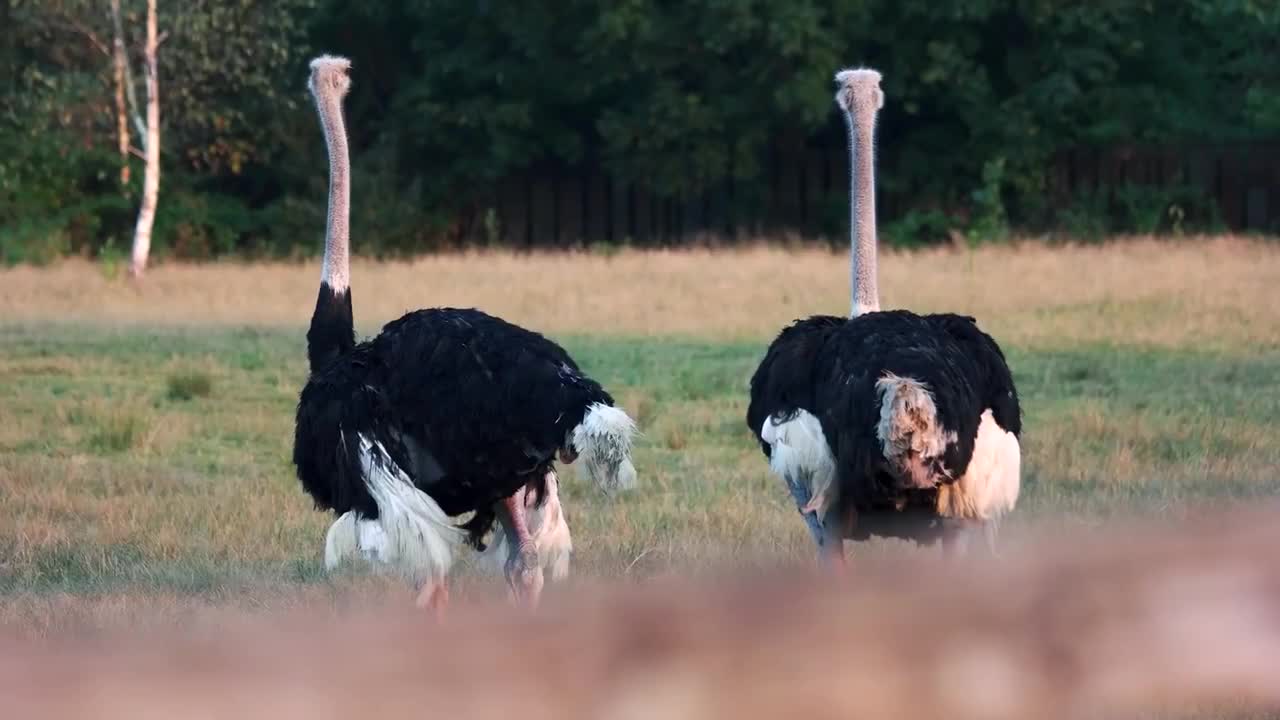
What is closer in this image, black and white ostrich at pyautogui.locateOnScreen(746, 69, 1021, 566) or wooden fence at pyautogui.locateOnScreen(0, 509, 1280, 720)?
wooden fence at pyautogui.locateOnScreen(0, 509, 1280, 720)

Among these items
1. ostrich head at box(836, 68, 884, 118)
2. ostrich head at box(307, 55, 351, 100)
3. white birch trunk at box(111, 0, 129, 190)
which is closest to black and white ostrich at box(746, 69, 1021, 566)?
ostrich head at box(836, 68, 884, 118)

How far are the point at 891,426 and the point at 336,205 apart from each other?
2589 millimetres

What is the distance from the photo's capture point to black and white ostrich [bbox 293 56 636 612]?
4727mm

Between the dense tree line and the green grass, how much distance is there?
Result: 14.3 m

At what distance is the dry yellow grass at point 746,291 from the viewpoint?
1436cm

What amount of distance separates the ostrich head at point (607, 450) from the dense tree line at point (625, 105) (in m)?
21.6

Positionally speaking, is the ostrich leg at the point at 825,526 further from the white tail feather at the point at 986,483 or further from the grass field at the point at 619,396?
the grass field at the point at 619,396

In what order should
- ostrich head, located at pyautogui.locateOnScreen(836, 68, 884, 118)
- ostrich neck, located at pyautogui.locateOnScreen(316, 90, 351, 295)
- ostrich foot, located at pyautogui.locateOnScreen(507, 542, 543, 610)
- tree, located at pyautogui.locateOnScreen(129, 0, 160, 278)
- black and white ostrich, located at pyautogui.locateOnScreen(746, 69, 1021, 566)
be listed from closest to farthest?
black and white ostrich, located at pyautogui.locateOnScreen(746, 69, 1021, 566), ostrich foot, located at pyautogui.locateOnScreen(507, 542, 543, 610), ostrich neck, located at pyautogui.locateOnScreen(316, 90, 351, 295), ostrich head, located at pyautogui.locateOnScreen(836, 68, 884, 118), tree, located at pyautogui.locateOnScreen(129, 0, 160, 278)

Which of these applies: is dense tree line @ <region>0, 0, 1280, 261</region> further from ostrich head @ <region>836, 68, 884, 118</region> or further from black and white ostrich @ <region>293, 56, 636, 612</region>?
black and white ostrich @ <region>293, 56, 636, 612</region>

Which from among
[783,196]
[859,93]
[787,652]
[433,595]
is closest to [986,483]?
[433,595]

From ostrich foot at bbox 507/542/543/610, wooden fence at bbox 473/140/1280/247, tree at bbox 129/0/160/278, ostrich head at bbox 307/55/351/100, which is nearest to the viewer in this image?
ostrich foot at bbox 507/542/543/610

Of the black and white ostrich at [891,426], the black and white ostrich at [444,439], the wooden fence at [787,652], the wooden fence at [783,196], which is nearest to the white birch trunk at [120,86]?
the wooden fence at [783,196]

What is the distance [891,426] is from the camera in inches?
170

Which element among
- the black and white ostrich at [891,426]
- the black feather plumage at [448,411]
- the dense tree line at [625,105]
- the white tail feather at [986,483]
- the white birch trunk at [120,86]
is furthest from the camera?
the dense tree line at [625,105]
